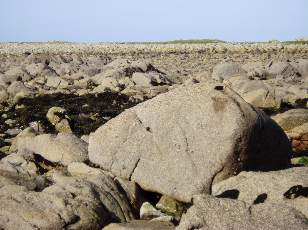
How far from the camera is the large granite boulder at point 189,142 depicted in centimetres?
1077

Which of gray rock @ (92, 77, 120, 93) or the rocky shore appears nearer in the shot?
the rocky shore

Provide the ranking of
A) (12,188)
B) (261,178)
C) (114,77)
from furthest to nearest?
(114,77), (261,178), (12,188)

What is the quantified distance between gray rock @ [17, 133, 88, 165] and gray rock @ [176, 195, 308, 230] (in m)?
5.28

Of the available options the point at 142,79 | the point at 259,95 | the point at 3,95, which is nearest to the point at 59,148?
the point at 259,95

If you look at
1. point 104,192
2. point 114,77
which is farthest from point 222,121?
point 114,77

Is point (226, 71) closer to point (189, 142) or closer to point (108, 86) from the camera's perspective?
point (108, 86)

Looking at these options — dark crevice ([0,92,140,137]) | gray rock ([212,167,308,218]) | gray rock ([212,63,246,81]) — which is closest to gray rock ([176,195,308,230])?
gray rock ([212,167,308,218])

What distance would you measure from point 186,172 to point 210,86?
2.04 metres

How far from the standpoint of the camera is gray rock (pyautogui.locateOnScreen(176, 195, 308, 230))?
25.0 feet

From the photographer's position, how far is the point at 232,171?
10.8 metres

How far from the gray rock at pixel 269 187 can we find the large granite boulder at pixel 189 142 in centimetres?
47

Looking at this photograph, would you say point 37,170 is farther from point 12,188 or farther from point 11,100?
point 11,100

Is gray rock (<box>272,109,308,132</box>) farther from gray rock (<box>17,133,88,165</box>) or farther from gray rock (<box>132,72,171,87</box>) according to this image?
gray rock (<box>132,72,171,87</box>)

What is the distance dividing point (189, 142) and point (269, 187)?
2.12 m
